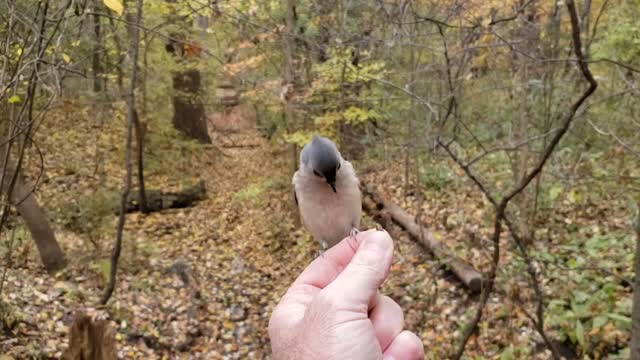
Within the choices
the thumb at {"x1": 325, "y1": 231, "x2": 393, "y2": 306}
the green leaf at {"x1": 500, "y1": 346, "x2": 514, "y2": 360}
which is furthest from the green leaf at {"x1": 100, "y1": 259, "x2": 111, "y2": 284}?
the thumb at {"x1": 325, "y1": 231, "x2": 393, "y2": 306}

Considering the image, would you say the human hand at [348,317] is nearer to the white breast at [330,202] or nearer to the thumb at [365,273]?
the thumb at [365,273]

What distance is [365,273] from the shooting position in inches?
92.8

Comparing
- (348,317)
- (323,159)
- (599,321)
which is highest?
(323,159)

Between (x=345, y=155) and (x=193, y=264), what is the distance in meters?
3.84

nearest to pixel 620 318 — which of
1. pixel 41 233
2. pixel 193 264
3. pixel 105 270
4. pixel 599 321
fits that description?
pixel 599 321

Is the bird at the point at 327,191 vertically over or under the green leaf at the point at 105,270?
over

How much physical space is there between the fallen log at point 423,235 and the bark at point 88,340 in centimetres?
501

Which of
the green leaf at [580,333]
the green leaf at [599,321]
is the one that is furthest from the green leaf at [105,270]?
the green leaf at [599,321]

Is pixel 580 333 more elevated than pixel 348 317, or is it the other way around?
pixel 348 317

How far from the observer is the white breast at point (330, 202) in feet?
10.6

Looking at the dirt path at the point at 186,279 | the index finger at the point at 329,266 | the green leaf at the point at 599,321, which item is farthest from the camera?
the dirt path at the point at 186,279

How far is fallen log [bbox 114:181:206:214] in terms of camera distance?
1254 cm

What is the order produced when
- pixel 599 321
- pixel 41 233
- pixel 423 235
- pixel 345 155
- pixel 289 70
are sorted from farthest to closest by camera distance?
pixel 345 155 → pixel 289 70 → pixel 423 235 → pixel 41 233 → pixel 599 321

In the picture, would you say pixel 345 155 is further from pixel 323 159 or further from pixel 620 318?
pixel 323 159
